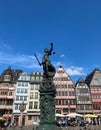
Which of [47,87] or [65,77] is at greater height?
[65,77]

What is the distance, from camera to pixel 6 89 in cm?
4562

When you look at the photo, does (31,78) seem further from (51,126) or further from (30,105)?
(51,126)

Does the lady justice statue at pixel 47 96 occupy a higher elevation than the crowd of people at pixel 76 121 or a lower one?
higher

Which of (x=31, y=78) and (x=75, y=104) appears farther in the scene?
(x=31, y=78)

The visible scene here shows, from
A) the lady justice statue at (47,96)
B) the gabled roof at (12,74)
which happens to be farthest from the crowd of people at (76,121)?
the gabled roof at (12,74)

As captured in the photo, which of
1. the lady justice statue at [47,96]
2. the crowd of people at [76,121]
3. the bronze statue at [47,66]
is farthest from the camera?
the crowd of people at [76,121]

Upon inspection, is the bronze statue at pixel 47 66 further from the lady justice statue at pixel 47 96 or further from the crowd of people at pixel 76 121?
the crowd of people at pixel 76 121

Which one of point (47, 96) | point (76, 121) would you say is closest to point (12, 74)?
point (76, 121)

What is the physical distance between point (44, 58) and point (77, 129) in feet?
29.3

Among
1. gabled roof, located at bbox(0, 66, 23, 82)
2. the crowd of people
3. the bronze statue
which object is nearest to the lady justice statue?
the bronze statue

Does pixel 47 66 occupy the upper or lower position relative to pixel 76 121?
upper

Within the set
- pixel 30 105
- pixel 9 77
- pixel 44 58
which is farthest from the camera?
pixel 9 77

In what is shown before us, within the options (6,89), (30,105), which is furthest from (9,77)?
(30,105)

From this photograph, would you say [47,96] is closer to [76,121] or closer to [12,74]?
[76,121]
